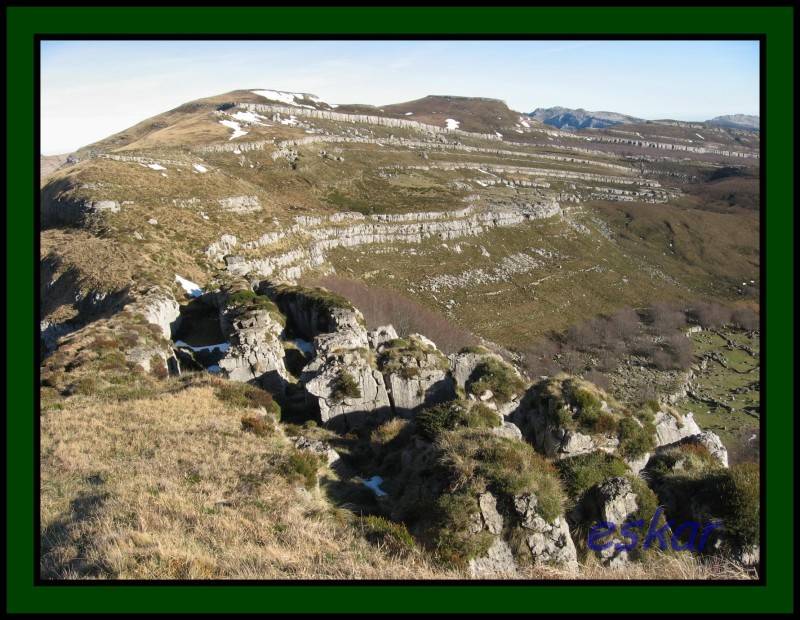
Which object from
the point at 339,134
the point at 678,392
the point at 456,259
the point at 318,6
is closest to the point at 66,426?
the point at 318,6

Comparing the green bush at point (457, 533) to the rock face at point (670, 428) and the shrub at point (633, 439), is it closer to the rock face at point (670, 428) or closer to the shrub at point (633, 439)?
the shrub at point (633, 439)

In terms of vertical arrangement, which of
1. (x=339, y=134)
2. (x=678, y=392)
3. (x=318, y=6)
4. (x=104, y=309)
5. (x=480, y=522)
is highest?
(x=339, y=134)

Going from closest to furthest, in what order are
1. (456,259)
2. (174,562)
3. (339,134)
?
(174,562) → (456,259) → (339,134)

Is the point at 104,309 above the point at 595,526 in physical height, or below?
above

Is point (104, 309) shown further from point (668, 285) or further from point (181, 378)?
point (668, 285)

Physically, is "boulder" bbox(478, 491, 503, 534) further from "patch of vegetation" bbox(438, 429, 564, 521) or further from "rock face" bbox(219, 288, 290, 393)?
"rock face" bbox(219, 288, 290, 393)

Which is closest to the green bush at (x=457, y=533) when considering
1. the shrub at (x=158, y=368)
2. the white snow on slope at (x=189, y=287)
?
the shrub at (x=158, y=368)
